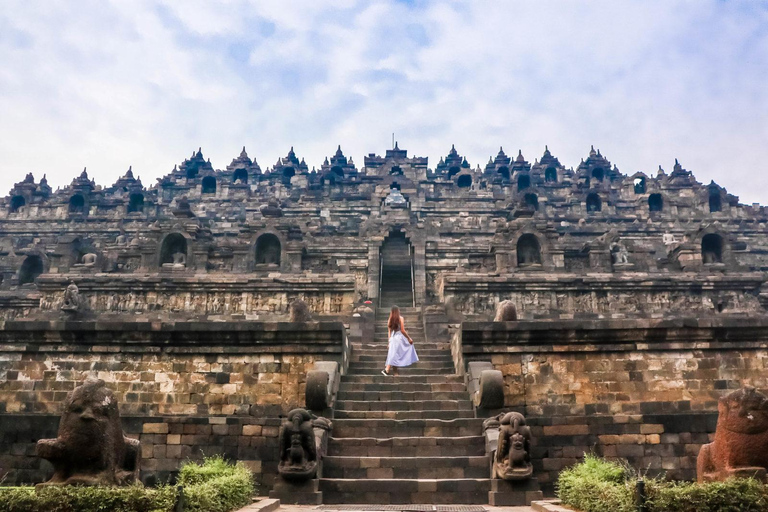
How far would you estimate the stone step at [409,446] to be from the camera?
9.85m

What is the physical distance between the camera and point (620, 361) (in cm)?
1144

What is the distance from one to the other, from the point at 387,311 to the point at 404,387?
8.41 metres

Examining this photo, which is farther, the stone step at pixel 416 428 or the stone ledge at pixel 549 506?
the stone step at pixel 416 428

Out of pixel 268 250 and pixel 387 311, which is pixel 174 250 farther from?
pixel 387 311

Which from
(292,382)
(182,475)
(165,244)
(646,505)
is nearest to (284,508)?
(182,475)

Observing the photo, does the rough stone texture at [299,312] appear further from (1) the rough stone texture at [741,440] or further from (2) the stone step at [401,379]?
(1) the rough stone texture at [741,440]

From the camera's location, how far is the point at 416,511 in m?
7.82

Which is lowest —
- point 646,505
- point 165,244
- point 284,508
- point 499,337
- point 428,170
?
point 284,508

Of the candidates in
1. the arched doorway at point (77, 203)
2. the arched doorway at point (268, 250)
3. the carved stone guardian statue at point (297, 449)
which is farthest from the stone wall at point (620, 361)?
the arched doorway at point (77, 203)

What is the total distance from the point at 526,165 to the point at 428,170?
687 cm

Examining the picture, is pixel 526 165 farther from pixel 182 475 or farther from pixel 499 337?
pixel 182 475

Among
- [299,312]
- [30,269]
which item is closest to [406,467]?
[299,312]

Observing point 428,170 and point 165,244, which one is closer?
point 165,244

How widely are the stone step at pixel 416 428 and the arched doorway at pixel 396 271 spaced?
12693 mm
